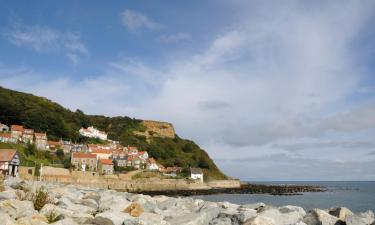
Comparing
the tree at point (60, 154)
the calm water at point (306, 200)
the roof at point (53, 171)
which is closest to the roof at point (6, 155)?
the roof at point (53, 171)

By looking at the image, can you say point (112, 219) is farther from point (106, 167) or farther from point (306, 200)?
point (106, 167)

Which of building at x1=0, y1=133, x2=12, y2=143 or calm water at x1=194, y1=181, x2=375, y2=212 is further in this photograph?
building at x1=0, y1=133, x2=12, y2=143

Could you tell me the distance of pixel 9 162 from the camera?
131 ft

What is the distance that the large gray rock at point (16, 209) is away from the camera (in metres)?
7.55

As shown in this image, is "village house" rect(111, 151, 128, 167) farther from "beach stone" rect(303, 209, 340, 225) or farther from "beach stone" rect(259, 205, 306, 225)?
"beach stone" rect(303, 209, 340, 225)

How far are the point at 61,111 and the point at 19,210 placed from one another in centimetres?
8963

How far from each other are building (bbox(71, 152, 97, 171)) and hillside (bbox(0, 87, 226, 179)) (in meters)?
13.8

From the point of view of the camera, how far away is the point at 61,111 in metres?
93.4

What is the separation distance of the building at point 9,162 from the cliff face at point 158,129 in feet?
204

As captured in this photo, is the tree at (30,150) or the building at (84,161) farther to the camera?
the building at (84,161)

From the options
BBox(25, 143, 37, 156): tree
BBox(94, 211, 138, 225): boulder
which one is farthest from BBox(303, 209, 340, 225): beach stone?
BBox(25, 143, 37, 156): tree

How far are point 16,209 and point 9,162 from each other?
3517cm

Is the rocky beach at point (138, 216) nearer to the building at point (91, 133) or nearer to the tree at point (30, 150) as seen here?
the tree at point (30, 150)

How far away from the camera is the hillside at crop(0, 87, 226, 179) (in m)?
74.9
